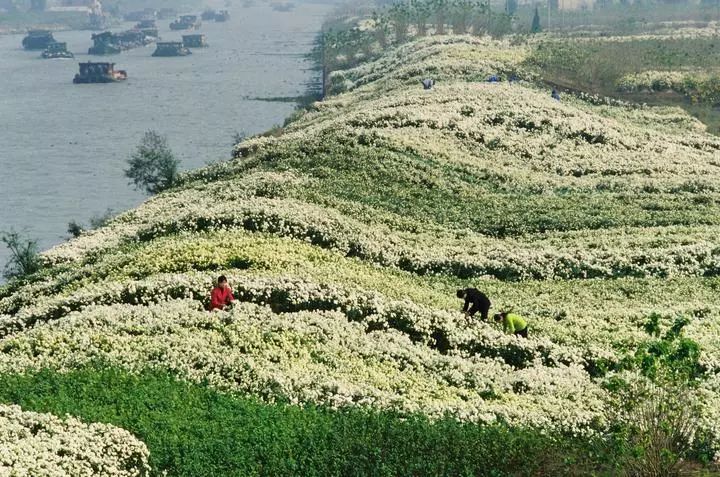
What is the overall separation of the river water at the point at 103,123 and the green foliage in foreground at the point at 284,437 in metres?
50.9

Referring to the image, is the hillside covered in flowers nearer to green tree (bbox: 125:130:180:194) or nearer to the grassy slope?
green tree (bbox: 125:130:180:194)

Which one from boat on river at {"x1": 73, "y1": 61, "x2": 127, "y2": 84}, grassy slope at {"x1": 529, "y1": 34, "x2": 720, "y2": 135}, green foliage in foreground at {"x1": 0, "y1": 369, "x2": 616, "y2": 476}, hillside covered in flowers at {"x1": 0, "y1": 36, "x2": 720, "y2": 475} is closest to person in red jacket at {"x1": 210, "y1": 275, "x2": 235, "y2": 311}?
hillside covered in flowers at {"x1": 0, "y1": 36, "x2": 720, "y2": 475}

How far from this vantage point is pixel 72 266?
41.7 m

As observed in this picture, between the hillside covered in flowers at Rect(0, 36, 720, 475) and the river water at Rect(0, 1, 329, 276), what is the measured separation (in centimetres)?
2194

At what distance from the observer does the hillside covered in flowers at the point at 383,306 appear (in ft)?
65.4

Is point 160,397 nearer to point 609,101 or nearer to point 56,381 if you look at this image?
point 56,381

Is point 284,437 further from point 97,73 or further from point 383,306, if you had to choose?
point 97,73

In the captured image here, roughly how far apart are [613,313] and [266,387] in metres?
15.3

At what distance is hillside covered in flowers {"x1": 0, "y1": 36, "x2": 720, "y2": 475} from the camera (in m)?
19.9

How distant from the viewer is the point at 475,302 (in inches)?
1221

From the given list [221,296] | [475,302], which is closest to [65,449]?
[221,296]

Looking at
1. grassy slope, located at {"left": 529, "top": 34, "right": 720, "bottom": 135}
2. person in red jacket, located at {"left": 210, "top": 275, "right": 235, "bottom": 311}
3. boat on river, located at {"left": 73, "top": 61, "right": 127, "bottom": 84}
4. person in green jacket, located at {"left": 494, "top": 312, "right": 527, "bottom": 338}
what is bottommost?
boat on river, located at {"left": 73, "top": 61, "right": 127, "bottom": 84}

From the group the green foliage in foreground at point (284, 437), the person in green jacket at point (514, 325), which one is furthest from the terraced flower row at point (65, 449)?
the person in green jacket at point (514, 325)

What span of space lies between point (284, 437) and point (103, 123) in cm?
11106
